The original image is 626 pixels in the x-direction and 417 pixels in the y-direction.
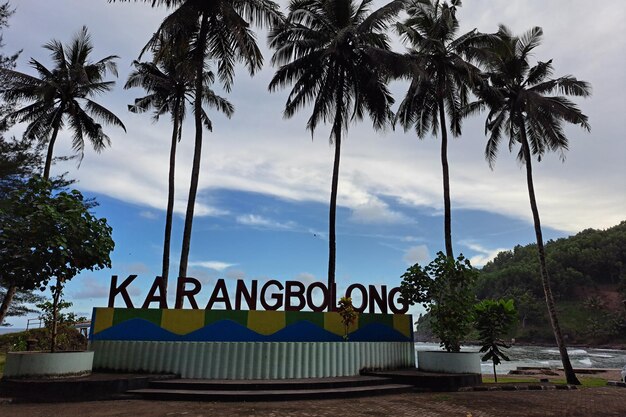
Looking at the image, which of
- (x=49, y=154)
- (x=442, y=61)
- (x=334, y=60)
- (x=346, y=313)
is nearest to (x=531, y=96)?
(x=442, y=61)

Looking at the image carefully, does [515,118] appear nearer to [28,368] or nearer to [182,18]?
[182,18]

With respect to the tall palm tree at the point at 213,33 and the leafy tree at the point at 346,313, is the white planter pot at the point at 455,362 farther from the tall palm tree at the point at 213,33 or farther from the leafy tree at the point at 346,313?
the tall palm tree at the point at 213,33

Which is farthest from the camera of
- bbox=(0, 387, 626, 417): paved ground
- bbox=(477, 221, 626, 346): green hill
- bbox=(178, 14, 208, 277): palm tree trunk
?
bbox=(477, 221, 626, 346): green hill

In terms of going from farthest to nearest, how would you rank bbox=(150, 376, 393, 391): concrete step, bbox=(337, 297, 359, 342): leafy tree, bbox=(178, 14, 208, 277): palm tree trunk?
bbox=(178, 14, 208, 277): palm tree trunk → bbox=(337, 297, 359, 342): leafy tree → bbox=(150, 376, 393, 391): concrete step

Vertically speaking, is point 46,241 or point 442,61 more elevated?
point 442,61

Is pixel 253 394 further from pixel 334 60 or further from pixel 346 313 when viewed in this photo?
pixel 334 60

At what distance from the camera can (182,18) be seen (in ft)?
52.5

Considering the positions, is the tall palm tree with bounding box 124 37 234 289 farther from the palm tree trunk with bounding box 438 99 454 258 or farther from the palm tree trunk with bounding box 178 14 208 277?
the palm tree trunk with bounding box 438 99 454 258

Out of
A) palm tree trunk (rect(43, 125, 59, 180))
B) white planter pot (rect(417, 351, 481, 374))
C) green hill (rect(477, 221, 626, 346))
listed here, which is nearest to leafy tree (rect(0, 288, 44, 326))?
palm tree trunk (rect(43, 125, 59, 180))

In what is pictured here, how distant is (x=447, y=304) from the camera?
46.1 ft

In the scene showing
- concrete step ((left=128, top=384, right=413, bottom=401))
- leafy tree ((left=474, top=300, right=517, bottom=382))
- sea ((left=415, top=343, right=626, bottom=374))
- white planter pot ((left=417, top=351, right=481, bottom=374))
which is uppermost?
leafy tree ((left=474, top=300, right=517, bottom=382))

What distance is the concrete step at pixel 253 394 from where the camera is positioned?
988 cm

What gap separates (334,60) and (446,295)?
11.8 m

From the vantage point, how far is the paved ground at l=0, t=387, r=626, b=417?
8414 mm
